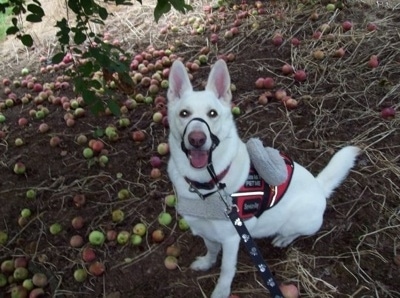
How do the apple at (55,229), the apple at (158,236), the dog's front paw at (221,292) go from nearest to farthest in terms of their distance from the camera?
the dog's front paw at (221,292) < the apple at (158,236) < the apple at (55,229)

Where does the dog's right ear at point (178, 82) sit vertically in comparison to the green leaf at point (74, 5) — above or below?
below

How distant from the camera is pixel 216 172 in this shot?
214cm

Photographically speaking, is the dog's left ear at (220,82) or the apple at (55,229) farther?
the apple at (55,229)

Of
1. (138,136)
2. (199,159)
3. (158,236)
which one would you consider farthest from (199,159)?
(138,136)

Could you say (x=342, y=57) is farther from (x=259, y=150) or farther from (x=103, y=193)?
(x=103, y=193)

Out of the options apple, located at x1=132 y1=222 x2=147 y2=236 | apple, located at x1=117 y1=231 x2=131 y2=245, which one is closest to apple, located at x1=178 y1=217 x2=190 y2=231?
apple, located at x1=132 y1=222 x2=147 y2=236

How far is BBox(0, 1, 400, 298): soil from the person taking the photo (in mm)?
2668

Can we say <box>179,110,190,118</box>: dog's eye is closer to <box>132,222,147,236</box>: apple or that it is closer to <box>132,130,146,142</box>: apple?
<box>132,222,147,236</box>: apple

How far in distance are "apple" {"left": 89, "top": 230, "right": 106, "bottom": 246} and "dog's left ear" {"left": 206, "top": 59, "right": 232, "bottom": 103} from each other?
1488 mm

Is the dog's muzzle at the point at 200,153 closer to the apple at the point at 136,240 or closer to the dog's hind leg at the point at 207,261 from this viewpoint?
the dog's hind leg at the point at 207,261

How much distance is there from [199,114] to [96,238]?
147cm

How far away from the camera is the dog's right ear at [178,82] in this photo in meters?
2.20

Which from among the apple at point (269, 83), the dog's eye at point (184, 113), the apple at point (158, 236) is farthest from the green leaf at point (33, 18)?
the apple at point (269, 83)

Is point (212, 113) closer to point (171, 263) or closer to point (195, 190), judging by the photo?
point (195, 190)
